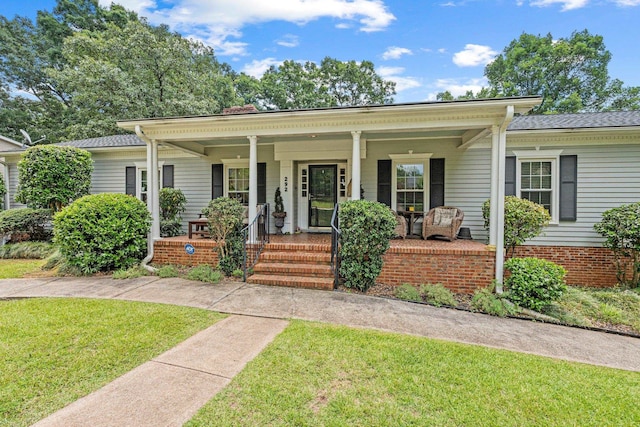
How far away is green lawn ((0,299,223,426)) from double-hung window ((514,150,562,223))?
7.41 meters

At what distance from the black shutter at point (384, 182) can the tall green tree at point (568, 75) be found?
16662 millimetres

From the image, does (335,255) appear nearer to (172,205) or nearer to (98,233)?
(98,233)

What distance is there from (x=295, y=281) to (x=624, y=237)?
6.62m

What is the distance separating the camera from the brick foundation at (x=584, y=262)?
685 cm

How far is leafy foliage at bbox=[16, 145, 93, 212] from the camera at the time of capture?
805 centimetres

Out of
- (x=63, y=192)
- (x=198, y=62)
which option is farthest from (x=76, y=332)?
(x=198, y=62)

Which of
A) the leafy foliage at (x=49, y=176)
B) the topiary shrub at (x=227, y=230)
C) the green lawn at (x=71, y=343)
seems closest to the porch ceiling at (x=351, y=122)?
the topiary shrub at (x=227, y=230)

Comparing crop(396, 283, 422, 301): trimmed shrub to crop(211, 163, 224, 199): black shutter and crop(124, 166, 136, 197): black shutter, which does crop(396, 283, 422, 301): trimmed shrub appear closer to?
crop(211, 163, 224, 199): black shutter

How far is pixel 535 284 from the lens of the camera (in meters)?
4.59

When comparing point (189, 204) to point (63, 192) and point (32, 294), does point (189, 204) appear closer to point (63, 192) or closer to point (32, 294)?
point (63, 192)

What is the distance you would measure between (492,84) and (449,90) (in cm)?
286

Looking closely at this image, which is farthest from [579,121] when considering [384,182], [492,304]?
[492,304]

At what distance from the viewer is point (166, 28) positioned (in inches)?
779

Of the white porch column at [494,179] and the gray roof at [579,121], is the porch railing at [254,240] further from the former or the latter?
the gray roof at [579,121]
